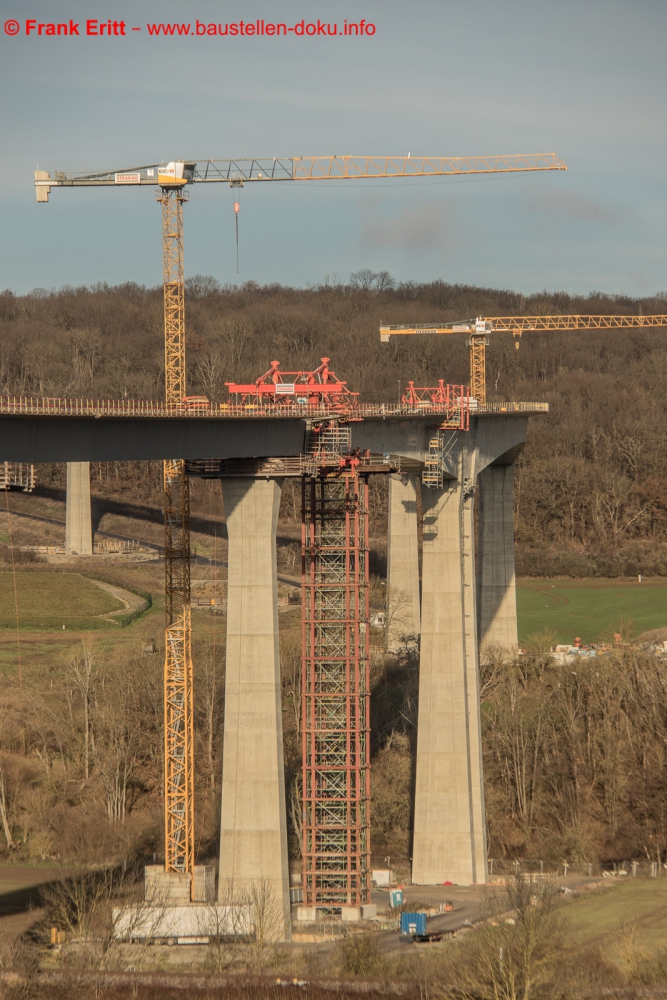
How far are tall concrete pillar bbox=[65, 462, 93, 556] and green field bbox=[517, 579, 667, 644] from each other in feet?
128

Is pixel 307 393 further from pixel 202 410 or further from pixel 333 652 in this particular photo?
pixel 333 652

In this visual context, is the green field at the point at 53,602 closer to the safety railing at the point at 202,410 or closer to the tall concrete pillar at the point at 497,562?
the tall concrete pillar at the point at 497,562

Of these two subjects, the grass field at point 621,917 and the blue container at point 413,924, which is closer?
the grass field at point 621,917

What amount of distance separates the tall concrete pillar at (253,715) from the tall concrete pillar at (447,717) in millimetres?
16659

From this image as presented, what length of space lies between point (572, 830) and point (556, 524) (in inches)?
3331

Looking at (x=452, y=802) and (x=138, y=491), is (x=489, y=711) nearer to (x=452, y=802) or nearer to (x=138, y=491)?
(x=452, y=802)

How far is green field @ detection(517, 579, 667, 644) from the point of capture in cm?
11550

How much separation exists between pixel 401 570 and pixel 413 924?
165 feet

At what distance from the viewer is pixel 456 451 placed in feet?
263

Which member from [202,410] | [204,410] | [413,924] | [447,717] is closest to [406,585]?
[447,717]

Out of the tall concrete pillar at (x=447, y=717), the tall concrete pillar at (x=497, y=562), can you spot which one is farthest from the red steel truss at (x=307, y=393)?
the tall concrete pillar at (x=497, y=562)

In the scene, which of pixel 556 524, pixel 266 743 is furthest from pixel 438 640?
pixel 556 524

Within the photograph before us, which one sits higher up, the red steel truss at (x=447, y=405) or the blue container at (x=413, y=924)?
the red steel truss at (x=447, y=405)

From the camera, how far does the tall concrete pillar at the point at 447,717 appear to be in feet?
240
